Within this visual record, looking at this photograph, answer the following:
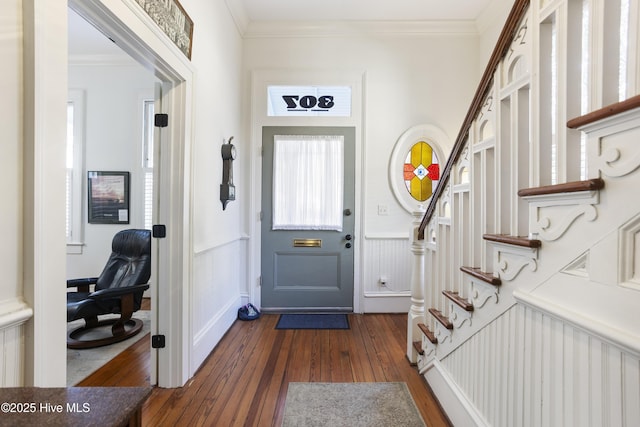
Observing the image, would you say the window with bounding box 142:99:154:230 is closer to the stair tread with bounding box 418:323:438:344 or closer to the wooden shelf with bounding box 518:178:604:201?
the stair tread with bounding box 418:323:438:344

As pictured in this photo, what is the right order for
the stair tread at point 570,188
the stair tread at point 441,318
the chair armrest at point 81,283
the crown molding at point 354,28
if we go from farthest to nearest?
the crown molding at point 354,28
the chair armrest at point 81,283
the stair tread at point 441,318
the stair tread at point 570,188

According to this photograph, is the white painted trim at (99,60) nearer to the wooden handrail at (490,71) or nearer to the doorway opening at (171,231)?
the doorway opening at (171,231)

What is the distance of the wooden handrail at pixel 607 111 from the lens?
0.69 meters

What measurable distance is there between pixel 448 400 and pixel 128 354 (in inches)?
96.7

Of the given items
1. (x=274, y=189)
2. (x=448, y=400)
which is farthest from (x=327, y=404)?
(x=274, y=189)

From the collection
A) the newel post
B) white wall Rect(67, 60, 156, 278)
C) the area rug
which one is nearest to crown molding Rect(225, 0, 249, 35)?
white wall Rect(67, 60, 156, 278)

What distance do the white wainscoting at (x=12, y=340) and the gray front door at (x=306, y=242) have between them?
2.52 metres

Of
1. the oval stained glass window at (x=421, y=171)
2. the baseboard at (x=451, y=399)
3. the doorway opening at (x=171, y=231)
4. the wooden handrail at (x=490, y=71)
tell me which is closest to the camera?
the wooden handrail at (x=490, y=71)

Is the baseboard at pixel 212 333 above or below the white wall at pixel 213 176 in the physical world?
below

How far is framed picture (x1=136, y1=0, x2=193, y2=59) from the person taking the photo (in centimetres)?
157

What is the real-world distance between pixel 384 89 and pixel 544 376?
3141mm

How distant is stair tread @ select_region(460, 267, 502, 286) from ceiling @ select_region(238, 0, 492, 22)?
2946mm

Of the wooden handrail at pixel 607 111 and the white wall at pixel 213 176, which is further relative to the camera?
the white wall at pixel 213 176

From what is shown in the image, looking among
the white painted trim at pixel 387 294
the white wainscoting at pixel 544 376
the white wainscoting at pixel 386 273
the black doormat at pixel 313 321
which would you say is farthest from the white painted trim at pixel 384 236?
the white wainscoting at pixel 544 376
